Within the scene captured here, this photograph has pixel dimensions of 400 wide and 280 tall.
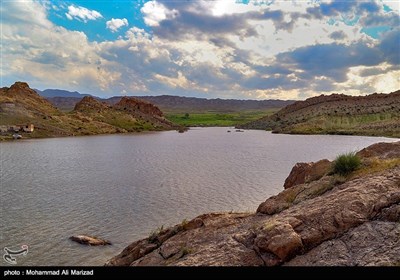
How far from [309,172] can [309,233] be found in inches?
329

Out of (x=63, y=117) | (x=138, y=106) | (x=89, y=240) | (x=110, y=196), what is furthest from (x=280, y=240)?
(x=138, y=106)

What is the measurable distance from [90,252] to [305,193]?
9834mm

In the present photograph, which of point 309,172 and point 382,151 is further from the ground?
point 382,151

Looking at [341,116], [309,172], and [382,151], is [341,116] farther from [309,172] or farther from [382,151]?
[309,172]

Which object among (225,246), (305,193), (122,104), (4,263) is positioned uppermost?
(122,104)

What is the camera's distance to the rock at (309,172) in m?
15.7

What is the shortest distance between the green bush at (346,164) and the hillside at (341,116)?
76.0 metres

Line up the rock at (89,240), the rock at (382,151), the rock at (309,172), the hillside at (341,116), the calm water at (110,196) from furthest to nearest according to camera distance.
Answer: the hillside at (341,116) → the calm water at (110,196) → the rock at (89,240) → the rock at (382,151) → the rock at (309,172)

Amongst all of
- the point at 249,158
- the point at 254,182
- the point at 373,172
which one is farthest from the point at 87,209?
the point at 249,158

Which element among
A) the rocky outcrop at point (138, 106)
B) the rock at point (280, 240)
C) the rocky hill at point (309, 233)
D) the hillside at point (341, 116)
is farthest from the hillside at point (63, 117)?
the rock at point (280, 240)

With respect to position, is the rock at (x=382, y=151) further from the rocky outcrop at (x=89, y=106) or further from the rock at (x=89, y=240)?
the rocky outcrop at (x=89, y=106)

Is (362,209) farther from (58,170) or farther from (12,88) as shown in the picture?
(12,88)

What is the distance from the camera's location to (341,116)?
119438 mm

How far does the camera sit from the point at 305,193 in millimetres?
13484
